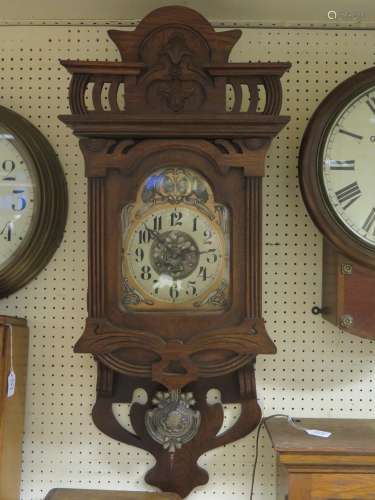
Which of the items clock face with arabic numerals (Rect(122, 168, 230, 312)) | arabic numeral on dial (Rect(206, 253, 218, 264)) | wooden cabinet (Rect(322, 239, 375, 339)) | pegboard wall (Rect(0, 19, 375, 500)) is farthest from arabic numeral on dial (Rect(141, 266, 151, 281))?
wooden cabinet (Rect(322, 239, 375, 339))

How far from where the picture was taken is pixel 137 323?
1032 mm

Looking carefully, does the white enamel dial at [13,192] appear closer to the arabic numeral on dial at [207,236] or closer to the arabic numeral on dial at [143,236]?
the arabic numeral on dial at [143,236]

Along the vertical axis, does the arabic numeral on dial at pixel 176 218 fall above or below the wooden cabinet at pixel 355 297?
above

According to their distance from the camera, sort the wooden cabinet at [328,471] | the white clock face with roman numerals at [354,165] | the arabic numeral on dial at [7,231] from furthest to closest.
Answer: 1. the arabic numeral on dial at [7,231]
2. the white clock face with roman numerals at [354,165]
3. the wooden cabinet at [328,471]

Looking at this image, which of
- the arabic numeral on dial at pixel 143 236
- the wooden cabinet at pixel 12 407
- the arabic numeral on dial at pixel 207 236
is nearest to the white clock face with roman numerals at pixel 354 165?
the arabic numeral on dial at pixel 207 236

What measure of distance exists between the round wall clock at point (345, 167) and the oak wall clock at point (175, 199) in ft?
0.38

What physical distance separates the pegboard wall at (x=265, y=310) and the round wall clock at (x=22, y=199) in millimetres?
57

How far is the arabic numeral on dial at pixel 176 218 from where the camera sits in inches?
41.6

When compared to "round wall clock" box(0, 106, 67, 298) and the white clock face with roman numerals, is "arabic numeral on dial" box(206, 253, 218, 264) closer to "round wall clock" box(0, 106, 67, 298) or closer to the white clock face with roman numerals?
the white clock face with roman numerals

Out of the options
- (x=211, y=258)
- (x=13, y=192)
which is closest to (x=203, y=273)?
(x=211, y=258)

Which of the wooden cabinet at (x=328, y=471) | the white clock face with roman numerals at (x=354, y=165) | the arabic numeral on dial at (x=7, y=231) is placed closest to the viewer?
the wooden cabinet at (x=328, y=471)

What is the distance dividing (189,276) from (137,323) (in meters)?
0.13

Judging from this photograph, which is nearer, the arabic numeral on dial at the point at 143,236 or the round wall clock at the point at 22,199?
the arabic numeral on dial at the point at 143,236

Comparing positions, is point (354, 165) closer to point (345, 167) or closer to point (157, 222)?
point (345, 167)
